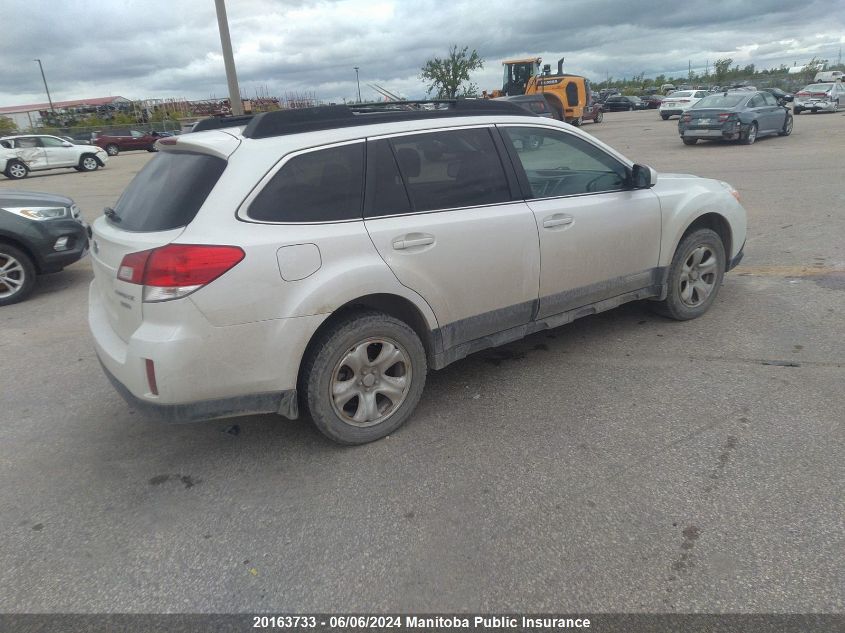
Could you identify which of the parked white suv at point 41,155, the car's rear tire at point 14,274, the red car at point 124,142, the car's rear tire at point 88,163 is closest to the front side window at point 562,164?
the car's rear tire at point 14,274

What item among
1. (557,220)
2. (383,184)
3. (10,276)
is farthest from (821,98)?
(10,276)

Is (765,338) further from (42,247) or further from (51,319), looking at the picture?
(42,247)

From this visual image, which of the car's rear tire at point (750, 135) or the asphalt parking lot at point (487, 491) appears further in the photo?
the car's rear tire at point (750, 135)

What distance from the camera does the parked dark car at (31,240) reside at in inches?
247

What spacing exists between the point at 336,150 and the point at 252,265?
819 millimetres

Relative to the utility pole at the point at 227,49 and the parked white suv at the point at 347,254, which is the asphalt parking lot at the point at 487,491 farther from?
the utility pole at the point at 227,49

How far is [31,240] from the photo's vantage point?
20.8 feet

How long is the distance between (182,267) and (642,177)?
10.3ft

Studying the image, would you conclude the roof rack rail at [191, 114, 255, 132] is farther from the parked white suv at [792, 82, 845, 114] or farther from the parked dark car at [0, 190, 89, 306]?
the parked white suv at [792, 82, 845, 114]

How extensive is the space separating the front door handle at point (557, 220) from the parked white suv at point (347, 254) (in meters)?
0.01

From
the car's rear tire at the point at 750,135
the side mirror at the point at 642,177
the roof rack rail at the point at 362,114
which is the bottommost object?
the car's rear tire at the point at 750,135

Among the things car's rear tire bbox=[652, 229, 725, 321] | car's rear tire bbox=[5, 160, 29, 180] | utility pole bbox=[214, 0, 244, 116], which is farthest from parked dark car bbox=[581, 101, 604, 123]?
car's rear tire bbox=[652, 229, 725, 321]

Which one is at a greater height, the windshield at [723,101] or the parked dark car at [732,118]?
the windshield at [723,101]

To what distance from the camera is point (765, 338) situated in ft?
14.8
